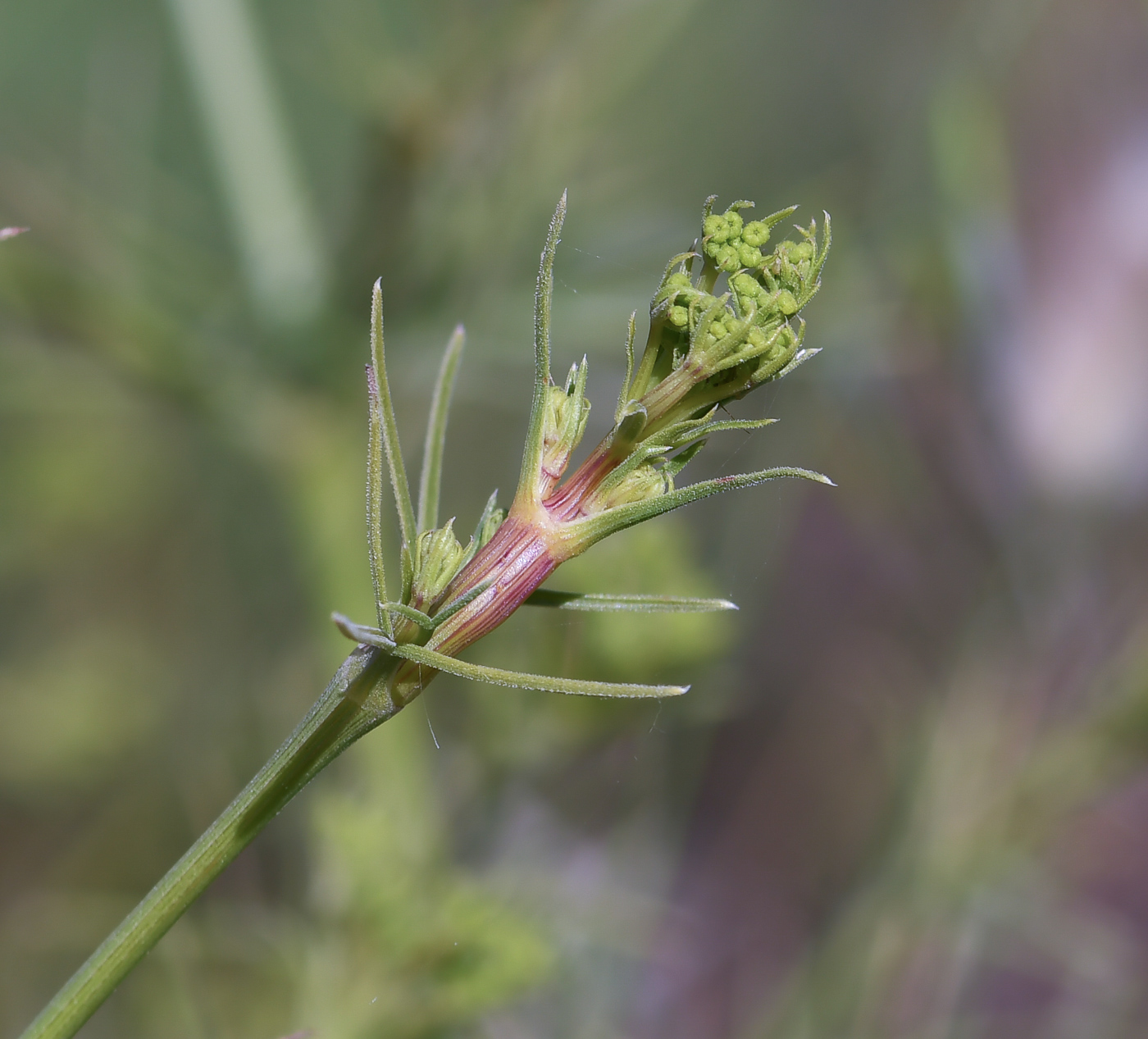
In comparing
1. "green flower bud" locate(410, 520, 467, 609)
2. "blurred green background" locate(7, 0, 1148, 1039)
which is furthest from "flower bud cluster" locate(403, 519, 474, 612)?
"blurred green background" locate(7, 0, 1148, 1039)

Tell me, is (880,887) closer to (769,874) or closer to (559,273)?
(559,273)

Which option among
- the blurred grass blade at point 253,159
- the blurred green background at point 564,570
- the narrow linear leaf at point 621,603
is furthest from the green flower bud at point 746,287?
the blurred grass blade at point 253,159

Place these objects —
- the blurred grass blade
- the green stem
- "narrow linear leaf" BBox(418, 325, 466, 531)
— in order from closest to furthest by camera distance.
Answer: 1. the green stem
2. "narrow linear leaf" BBox(418, 325, 466, 531)
3. the blurred grass blade

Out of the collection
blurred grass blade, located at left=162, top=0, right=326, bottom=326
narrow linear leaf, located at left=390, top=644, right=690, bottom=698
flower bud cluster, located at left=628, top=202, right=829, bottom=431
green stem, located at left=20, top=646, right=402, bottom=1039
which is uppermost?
blurred grass blade, located at left=162, top=0, right=326, bottom=326

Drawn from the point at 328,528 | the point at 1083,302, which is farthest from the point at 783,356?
the point at 1083,302

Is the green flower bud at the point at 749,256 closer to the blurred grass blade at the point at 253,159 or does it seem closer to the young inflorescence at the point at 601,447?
the young inflorescence at the point at 601,447

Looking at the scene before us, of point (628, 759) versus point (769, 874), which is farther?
point (769, 874)

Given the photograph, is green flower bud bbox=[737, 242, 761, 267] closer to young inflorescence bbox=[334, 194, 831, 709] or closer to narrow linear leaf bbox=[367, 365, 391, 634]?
young inflorescence bbox=[334, 194, 831, 709]

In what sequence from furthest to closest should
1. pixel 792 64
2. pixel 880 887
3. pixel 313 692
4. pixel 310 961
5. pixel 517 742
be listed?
pixel 792 64, pixel 313 692, pixel 880 887, pixel 517 742, pixel 310 961
